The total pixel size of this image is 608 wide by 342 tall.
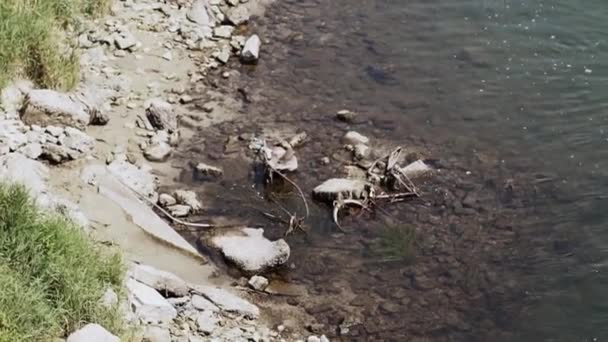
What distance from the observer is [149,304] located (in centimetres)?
734

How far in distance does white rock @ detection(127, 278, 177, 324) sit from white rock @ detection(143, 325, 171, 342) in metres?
0.10

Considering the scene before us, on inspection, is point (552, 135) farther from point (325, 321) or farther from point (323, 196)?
point (325, 321)

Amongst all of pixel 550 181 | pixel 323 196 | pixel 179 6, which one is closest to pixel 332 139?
pixel 323 196

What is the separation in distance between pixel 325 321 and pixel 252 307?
2.36ft

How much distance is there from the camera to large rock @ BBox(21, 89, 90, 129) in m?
9.23

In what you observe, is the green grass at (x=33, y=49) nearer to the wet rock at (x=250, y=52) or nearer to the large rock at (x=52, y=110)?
the large rock at (x=52, y=110)

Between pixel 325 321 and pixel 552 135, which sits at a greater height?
pixel 552 135

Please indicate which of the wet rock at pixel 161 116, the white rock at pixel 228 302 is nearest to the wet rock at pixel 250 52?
the wet rock at pixel 161 116

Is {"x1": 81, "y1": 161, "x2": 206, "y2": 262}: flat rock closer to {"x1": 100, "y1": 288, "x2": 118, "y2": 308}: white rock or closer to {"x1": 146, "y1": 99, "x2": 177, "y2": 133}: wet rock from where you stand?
{"x1": 146, "y1": 99, "x2": 177, "y2": 133}: wet rock

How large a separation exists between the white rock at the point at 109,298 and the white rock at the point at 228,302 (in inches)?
49.1

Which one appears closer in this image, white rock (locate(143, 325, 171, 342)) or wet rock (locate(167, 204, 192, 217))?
white rock (locate(143, 325, 171, 342))

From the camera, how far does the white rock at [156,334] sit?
691 centimetres

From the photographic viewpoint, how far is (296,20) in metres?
13.0

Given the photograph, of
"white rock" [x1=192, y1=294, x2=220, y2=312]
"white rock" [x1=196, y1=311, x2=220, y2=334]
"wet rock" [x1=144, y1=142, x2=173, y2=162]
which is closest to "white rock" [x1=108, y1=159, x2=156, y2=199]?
"wet rock" [x1=144, y1=142, x2=173, y2=162]
